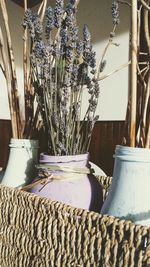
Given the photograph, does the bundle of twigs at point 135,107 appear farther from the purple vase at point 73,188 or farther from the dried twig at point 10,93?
the dried twig at point 10,93

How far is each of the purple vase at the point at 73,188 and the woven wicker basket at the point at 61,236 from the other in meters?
0.04

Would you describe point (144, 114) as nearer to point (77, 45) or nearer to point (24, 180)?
point (77, 45)

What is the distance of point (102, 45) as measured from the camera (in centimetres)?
214

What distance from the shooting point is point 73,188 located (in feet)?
2.12

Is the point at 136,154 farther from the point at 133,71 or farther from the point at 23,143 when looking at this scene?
the point at 23,143

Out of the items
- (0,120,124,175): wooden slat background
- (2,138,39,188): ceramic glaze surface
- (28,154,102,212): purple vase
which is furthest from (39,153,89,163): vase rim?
Answer: (0,120,124,175): wooden slat background

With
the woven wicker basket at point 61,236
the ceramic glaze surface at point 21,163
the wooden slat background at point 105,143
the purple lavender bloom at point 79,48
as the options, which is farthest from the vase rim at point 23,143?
the wooden slat background at point 105,143

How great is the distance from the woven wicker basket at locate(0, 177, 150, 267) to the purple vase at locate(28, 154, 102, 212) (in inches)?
1.7

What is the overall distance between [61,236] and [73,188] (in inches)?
4.2

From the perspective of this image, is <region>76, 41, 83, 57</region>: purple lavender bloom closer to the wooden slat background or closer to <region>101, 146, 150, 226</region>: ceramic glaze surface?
<region>101, 146, 150, 226</region>: ceramic glaze surface

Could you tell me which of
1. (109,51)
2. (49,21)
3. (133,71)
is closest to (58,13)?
(49,21)

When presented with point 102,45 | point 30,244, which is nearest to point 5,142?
point 102,45

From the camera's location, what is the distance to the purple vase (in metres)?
0.64

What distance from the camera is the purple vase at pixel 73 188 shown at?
64cm
